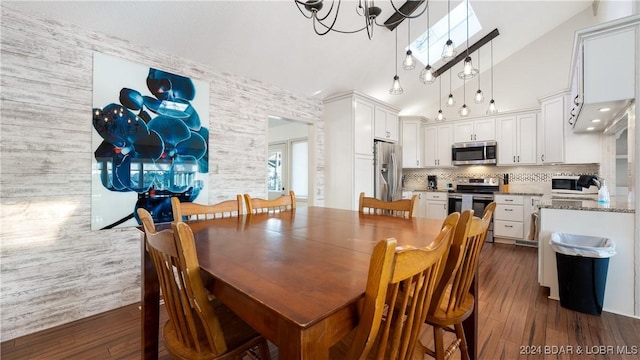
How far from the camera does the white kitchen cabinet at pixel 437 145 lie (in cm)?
521

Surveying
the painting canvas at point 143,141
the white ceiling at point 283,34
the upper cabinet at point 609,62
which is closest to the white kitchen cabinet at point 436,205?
the white ceiling at point 283,34

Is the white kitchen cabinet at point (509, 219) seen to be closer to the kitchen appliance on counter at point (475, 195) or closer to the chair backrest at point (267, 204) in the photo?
the kitchen appliance on counter at point (475, 195)

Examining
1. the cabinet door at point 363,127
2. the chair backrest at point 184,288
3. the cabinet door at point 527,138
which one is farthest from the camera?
the cabinet door at point 527,138

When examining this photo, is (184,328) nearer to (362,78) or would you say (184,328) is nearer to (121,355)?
(121,355)

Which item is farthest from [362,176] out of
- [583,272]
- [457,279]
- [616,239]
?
[457,279]

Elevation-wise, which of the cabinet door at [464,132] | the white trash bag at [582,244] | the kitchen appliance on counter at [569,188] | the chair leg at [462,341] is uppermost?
the cabinet door at [464,132]

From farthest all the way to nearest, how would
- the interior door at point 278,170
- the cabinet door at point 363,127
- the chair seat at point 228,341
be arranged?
the interior door at point 278,170 < the cabinet door at point 363,127 < the chair seat at point 228,341

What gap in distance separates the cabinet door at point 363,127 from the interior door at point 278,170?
2412 millimetres

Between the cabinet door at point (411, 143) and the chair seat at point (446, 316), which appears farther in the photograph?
the cabinet door at point (411, 143)

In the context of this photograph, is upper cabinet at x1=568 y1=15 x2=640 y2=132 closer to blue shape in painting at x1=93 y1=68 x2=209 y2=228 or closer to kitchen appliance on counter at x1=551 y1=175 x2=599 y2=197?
kitchen appliance on counter at x1=551 y1=175 x2=599 y2=197

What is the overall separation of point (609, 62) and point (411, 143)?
128 inches

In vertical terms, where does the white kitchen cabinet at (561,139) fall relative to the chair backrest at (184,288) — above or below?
above

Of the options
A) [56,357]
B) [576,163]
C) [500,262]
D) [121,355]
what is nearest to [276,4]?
[121,355]

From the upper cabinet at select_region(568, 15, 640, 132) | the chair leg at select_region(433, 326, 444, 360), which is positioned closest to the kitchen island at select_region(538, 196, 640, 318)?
the upper cabinet at select_region(568, 15, 640, 132)
